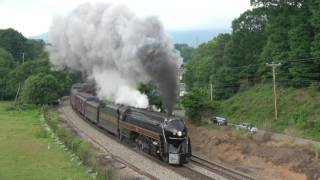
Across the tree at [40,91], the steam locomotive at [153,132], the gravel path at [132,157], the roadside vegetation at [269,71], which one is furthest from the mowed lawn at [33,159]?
the tree at [40,91]

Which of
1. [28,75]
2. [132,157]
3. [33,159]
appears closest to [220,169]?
[132,157]

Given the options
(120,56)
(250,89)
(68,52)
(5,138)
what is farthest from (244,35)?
(5,138)

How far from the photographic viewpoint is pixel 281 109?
5625cm

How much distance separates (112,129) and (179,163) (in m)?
12.9

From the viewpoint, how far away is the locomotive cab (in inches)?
1118

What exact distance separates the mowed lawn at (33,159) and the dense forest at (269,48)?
74.6 ft

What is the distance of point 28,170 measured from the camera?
27.2 metres

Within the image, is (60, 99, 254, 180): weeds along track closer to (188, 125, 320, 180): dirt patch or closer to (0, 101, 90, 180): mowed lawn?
(188, 125, 320, 180): dirt patch

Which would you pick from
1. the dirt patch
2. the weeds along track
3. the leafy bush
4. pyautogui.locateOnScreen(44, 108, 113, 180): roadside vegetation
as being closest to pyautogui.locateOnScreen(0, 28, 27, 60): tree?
the leafy bush

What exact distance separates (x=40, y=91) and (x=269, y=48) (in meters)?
41.6

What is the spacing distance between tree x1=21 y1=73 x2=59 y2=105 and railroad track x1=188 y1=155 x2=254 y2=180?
58.0 m

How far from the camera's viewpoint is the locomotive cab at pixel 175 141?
2839 centimetres

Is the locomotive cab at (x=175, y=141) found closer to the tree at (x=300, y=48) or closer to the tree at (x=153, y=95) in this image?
the tree at (x=153, y=95)

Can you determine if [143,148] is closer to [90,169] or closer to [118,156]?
[118,156]
